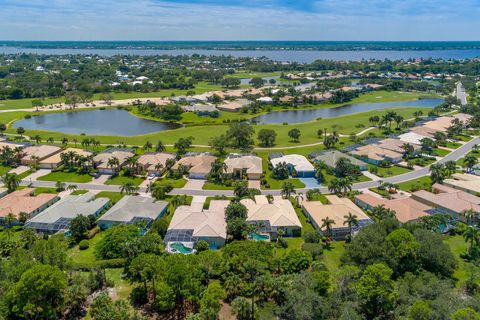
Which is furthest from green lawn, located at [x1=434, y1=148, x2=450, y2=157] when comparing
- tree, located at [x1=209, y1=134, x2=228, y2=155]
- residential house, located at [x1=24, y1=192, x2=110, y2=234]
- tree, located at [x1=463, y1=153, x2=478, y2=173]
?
residential house, located at [x1=24, y1=192, x2=110, y2=234]

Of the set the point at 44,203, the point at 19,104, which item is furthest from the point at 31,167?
the point at 19,104

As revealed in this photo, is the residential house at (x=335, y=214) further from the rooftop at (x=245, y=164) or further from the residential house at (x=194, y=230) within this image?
the rooftop at (x=245, y=164)

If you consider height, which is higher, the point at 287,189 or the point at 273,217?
the point at 287,189

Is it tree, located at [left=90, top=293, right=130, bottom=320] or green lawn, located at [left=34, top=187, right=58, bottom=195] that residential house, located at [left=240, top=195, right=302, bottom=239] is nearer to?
tree, located at [left=90, top=293, right=130, bottom=320]

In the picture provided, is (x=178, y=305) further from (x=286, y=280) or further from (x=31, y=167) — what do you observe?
(x=31, y=167)

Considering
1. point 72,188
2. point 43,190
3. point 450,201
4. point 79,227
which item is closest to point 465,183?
point 450,201

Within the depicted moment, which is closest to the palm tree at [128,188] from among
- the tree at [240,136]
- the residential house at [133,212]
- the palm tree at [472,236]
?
the residential house at [133,212]

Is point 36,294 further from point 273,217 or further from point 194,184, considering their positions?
point 194,184

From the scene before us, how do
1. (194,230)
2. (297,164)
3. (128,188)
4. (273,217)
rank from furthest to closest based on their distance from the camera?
1. (297,164)
2. (128,188)
3. (273,217)
4. (194,230)
